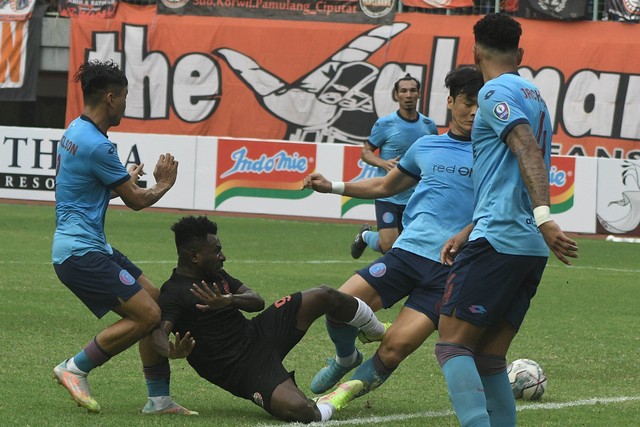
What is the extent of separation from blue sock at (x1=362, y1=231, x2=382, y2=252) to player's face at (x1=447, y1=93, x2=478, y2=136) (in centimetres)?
634

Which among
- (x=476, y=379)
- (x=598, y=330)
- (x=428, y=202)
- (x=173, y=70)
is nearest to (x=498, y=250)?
(x=476, y=379)

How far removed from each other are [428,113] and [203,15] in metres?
6.04

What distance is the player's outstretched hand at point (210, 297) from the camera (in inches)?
273

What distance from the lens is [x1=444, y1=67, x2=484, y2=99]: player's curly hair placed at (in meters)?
6.91

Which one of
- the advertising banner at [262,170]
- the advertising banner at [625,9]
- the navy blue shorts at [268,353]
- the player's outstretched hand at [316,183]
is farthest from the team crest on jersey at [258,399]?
the advertising banner at [625,9]

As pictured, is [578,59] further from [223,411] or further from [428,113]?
[223,411]

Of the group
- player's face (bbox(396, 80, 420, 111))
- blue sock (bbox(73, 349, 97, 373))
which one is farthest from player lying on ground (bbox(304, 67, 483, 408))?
player's face (bbox(396, 80, 420, 111))

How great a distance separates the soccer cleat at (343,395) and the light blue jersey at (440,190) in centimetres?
92

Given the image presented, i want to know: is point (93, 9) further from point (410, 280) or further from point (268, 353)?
point (268, 353)

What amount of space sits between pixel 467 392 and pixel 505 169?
1.02m

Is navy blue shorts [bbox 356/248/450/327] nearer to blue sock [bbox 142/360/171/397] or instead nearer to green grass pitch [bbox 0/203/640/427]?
green grass pitch [bbox 0/203/640/427]

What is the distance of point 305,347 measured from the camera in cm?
989

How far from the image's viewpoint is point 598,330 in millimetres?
11273

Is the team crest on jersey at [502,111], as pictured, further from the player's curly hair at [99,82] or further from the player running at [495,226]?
the player's curly hair at [99,82]
